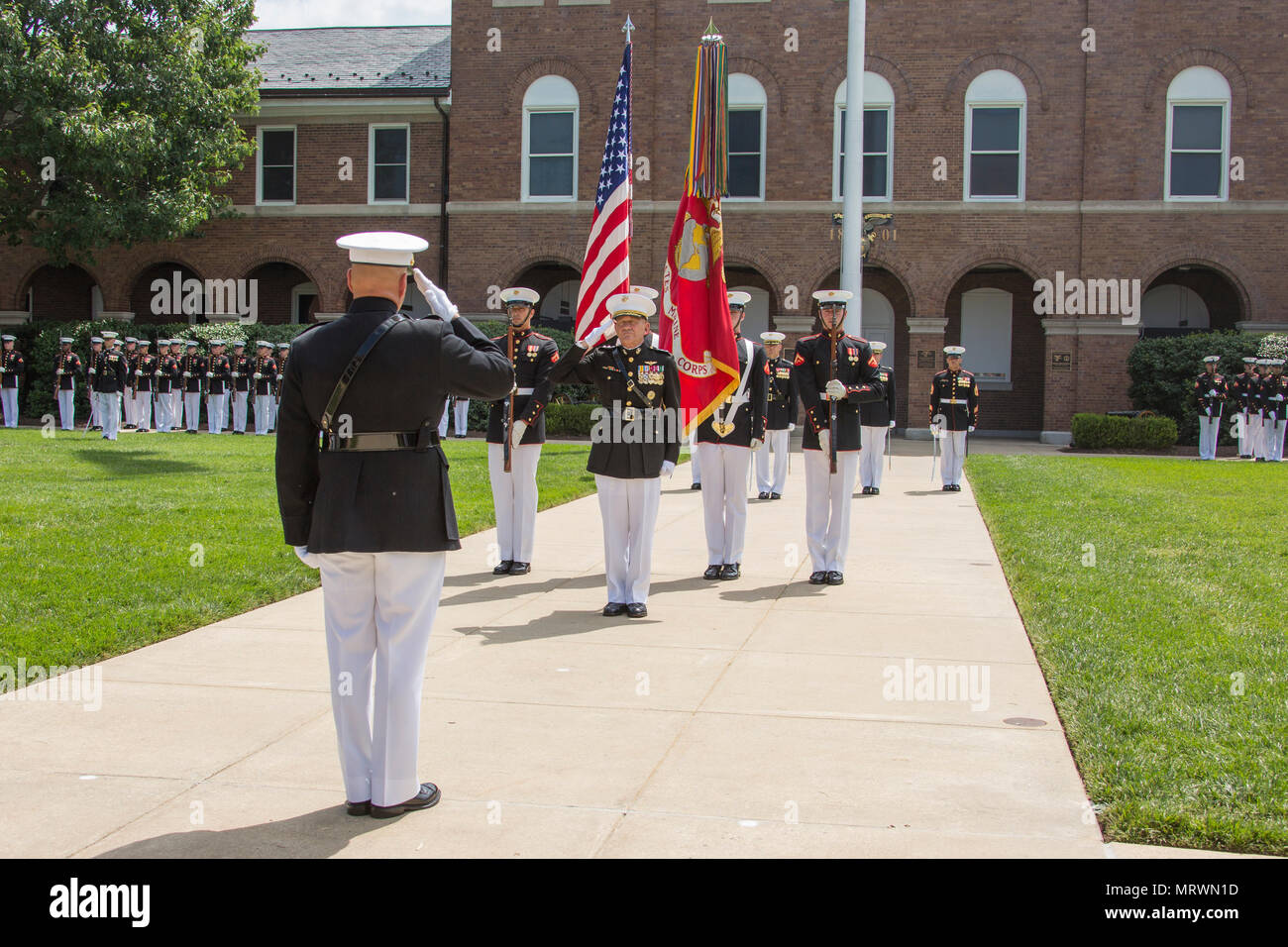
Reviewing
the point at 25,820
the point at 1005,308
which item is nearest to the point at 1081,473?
the point at 1005,308

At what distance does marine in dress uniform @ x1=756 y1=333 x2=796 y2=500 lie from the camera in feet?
54.5

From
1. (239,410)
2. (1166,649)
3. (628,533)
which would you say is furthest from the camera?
(239,410)

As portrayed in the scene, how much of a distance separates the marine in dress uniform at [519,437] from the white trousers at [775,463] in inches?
258

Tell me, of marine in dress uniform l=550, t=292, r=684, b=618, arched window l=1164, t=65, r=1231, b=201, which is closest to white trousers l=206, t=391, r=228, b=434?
marine in dress uniform l=550, t=292, r=684, b=618

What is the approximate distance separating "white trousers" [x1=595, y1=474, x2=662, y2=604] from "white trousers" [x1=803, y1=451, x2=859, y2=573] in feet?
5.88

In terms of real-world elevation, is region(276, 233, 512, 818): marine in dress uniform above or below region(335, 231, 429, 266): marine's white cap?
below

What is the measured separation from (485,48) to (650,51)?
405 centimetres

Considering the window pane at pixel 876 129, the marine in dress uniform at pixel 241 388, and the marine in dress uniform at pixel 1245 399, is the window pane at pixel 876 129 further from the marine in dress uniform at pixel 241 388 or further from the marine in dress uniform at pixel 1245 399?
the marine in dress uniform at pixel 241 388

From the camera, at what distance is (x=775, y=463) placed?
55.8 ft

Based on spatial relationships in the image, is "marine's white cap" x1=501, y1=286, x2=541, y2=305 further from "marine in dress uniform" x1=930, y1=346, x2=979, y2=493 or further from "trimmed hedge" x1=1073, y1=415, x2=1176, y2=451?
"trimmed hedge" x1=1073, y1=415, x2=1176, y2=451

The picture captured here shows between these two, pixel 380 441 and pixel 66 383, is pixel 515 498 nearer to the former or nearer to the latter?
pixel 380 441

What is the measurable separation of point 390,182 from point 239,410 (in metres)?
7.42

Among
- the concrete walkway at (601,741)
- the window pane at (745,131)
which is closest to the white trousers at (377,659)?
the concrete walkway at (601,741)

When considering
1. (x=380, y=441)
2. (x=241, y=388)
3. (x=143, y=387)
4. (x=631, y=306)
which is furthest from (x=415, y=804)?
(x=143, y=387)
